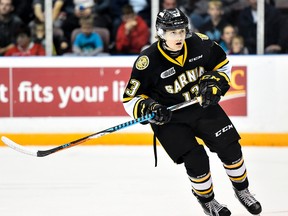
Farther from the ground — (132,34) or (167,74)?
(167,74)

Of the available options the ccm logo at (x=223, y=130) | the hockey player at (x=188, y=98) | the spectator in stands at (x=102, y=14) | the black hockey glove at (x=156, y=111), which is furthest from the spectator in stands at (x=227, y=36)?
the black hockey glove at (x=156, y=111)

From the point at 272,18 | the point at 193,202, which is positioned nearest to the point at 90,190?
the point at 193,202

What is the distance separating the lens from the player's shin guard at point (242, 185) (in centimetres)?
465

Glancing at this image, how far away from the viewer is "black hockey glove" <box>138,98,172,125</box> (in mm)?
4434

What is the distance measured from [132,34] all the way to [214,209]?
10.6ft

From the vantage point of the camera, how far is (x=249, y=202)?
468 centimetres

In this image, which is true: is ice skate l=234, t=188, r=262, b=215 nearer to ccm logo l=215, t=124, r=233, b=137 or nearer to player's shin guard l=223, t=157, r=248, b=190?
player's shin guard l=223, t=157, r=248, b=190

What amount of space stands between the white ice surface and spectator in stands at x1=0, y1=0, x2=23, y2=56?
0.96m

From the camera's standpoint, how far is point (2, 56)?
24.8 ft

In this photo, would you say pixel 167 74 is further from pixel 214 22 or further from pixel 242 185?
pixel 214 22

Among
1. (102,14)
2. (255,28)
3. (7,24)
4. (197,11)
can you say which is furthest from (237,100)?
(7,24)

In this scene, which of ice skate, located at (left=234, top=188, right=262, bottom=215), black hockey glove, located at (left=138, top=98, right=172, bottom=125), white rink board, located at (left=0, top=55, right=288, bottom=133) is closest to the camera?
black hockey glove, located at (left=138, top=98, right=172, bottom=125)

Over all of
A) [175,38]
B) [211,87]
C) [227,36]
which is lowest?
[227,36]

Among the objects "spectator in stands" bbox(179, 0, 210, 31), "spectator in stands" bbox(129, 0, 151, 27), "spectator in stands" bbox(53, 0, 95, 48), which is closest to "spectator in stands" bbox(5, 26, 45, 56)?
"spectator in stands" bbox(53, 0, 95, 48)
